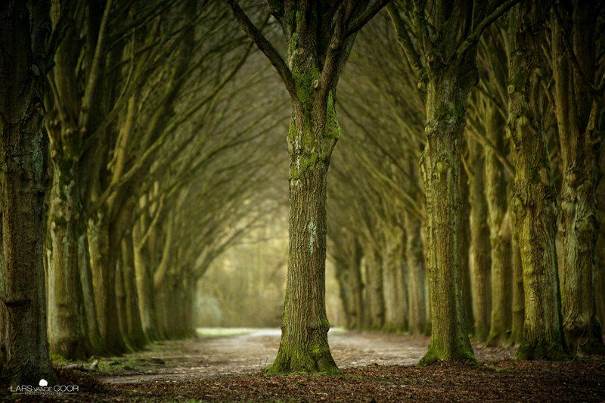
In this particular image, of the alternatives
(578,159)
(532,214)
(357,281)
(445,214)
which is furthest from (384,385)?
(357,281)

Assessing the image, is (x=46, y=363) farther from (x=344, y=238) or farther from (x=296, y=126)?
(x=344, y=238)

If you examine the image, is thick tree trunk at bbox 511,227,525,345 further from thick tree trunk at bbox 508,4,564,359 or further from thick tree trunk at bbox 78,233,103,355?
thick tree trunk at bbox 78,233,103,355

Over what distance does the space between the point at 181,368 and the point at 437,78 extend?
24.0 ft

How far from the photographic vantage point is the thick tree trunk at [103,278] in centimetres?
1970

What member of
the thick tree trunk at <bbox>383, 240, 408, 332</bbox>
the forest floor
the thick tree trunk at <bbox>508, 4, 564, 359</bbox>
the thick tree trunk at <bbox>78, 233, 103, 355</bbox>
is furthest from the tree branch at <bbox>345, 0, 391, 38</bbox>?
the thick tree trunk at <bbox>383, 240, 408, 332</bbox>

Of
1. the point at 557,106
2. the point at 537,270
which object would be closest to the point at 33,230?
the point at 537,270

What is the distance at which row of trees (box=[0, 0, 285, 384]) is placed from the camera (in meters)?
9.33

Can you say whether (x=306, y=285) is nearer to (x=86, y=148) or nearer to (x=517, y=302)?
(x=86, y=148)

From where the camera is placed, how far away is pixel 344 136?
2825 centimetres

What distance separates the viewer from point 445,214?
13742 mm

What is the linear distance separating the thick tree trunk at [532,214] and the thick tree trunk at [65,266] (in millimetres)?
8528

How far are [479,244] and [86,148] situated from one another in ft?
36.8

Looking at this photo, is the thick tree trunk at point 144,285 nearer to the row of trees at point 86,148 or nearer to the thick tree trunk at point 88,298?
the row of trees at point 86,148

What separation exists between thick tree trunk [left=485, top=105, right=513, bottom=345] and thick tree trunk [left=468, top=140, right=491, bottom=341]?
1.49 meters
